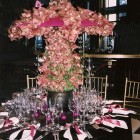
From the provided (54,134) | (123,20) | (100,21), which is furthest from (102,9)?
(54,134)

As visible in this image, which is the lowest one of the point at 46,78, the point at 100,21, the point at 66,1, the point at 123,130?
the point at 123,130

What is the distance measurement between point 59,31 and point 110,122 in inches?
29.8

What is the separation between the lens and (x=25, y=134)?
196cm

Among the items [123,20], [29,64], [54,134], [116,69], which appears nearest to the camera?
[54,134]

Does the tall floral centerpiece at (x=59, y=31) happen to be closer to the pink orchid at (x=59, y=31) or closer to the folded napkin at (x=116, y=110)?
the pink orchid at (x=59, y=31)

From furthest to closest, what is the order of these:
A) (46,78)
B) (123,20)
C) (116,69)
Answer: (123,20) → (116,69) → (46,78)

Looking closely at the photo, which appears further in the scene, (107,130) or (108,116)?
(108,116)

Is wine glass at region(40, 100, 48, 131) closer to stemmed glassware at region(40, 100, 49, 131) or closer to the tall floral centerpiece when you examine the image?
stemmed glassware at region(40, 100, 49, 131)

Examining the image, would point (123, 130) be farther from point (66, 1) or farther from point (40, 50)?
point (40, 50)

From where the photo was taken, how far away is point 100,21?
7.16 ft

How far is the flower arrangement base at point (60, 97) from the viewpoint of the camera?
2.24 metres

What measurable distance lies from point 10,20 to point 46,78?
366 cm

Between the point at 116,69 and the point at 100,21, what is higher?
the point at 100,21

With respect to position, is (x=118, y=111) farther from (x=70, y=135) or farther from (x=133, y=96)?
(x=133, y=96)
